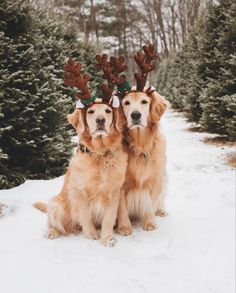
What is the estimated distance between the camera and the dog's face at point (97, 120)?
3.17 m

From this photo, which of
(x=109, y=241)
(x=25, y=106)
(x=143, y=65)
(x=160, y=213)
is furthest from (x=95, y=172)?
(x=25, y=106)

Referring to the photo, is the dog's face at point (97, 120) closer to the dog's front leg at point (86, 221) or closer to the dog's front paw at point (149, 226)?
the dog's front leg at point (86, 221)

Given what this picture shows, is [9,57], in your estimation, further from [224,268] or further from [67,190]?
[224,268]

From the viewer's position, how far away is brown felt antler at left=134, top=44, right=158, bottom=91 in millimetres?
3482

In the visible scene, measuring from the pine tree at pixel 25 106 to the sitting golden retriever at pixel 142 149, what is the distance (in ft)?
6.63

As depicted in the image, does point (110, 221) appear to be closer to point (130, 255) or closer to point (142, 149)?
point (130, 255)

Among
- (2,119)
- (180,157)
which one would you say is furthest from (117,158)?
(180,157)

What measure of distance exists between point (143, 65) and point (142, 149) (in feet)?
2.82

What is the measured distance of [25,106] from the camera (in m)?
5.06

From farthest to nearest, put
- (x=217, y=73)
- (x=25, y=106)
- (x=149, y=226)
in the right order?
1. (x=217, y=73)
2. (x=25, y=106)
3. (x=149, y=226)

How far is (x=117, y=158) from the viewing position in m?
3.29

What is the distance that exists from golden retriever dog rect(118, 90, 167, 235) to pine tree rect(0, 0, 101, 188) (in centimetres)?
202

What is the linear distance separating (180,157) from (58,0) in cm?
2023

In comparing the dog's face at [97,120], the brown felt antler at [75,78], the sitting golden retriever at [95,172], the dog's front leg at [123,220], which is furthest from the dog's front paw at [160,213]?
the brown felt antler at [75,78]
